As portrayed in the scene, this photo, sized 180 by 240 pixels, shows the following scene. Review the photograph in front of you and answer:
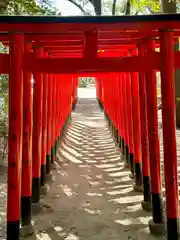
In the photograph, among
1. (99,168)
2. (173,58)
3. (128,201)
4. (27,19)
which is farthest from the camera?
(99,168)

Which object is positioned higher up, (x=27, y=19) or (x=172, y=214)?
(x=27, y=19)

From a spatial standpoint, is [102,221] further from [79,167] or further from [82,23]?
[79,167]

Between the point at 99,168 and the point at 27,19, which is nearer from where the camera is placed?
the point at 27,19

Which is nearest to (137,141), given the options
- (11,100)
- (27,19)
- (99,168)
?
(99,168)

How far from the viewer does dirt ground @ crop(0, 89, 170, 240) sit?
365cm

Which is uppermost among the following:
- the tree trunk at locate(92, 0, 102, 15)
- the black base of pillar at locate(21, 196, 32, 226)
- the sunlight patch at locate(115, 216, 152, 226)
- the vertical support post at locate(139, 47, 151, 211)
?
the tree trunk at locate(92, 0, 102, 15)

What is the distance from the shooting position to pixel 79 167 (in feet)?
22.8

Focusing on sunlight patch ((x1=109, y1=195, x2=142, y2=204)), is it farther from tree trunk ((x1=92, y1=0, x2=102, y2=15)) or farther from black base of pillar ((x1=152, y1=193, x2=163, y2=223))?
tree trunk ((x1=92, y1=0, x2=102, y2=15))

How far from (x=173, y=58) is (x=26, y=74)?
1762 millimetres

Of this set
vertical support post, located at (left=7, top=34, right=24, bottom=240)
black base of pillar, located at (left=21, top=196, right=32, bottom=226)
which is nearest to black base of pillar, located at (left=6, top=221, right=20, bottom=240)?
vertical support post, located at (left=7, top=34, right=24, bottom=240)

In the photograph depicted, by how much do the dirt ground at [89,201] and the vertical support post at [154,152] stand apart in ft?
0.84

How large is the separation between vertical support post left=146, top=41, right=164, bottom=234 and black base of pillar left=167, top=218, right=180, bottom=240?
47 cm

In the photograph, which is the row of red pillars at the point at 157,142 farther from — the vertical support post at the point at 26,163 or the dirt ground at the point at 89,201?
the vertical support post at the point at 26,163

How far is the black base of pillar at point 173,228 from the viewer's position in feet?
9.71
